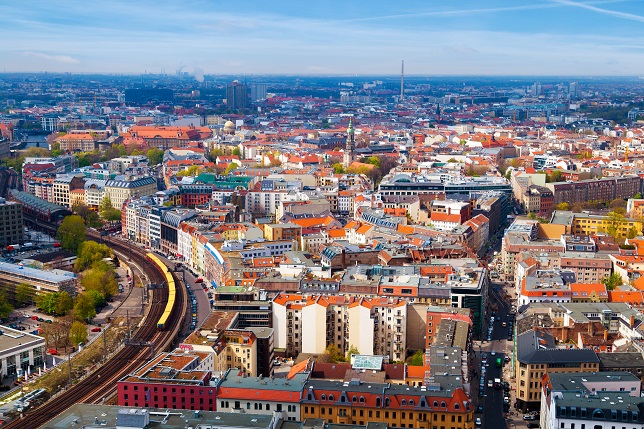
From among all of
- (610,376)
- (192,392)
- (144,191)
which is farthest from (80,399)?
(144,191)

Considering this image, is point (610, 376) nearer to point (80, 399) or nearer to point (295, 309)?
point (295, 309)

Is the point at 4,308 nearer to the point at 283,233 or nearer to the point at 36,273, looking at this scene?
the point at 36,273

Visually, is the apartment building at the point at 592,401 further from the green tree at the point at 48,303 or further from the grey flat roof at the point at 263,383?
the green tree at the point at 48,303

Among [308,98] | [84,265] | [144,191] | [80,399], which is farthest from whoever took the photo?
[308,98]

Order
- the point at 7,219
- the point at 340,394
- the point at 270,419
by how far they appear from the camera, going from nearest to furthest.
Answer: the point at 270,419, the point at 340,394, the point at 7,219

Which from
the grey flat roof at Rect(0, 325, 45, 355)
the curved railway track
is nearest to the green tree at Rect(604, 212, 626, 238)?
the curved railway track

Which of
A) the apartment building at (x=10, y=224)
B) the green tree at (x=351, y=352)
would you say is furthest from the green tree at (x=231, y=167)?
the green tree at (x=351, y=352)

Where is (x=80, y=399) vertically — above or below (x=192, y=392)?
below

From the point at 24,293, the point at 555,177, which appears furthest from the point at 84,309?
the point at 555,177

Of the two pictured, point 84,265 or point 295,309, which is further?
point 84,265
